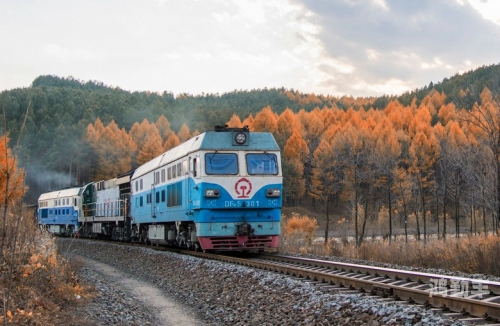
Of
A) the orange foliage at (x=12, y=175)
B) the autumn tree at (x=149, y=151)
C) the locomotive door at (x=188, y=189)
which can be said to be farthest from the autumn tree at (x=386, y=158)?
the autumn tree at (x=149, y=151)

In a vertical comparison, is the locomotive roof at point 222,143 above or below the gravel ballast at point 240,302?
above

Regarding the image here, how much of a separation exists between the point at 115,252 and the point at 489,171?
17.7 metres

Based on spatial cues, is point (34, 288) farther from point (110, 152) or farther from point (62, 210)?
point (110, 152)

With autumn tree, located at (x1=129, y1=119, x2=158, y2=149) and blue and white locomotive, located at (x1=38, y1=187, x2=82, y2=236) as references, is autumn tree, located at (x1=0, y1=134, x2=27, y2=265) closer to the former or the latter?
blue and white locomotive, located at (x1=38, y1=187, x2=82, y2=236)

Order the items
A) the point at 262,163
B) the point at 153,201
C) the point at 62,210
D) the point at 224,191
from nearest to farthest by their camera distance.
Answer: the point at 224,191
the point at 262,163
the point at 153,201
the point at 62,210

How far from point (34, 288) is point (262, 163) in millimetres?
8638

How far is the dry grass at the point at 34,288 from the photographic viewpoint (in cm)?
746

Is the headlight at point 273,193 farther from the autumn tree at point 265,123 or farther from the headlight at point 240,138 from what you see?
the autumn tree at point 265,123

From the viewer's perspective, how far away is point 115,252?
23.0 meters

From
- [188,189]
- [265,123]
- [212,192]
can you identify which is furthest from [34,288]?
[265,123]

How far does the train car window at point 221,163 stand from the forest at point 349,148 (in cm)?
606

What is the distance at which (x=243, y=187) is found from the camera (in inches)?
618

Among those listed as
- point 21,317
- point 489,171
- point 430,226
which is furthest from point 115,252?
point 430,226

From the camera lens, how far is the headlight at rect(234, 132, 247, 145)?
1619cm
